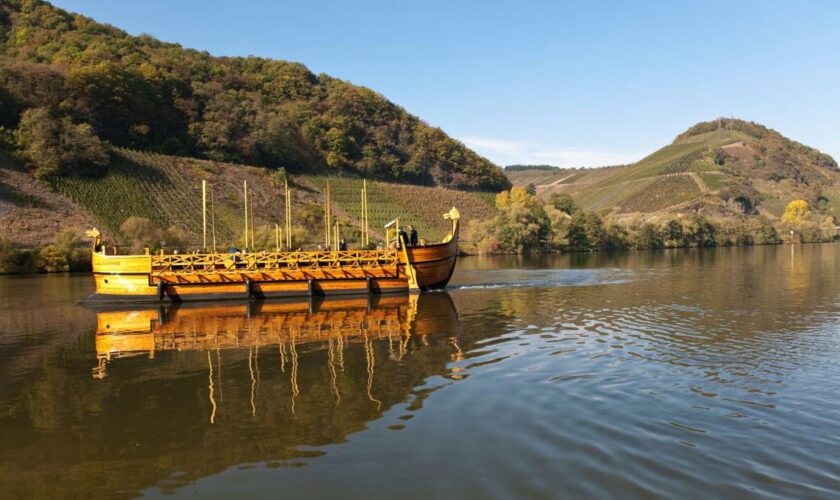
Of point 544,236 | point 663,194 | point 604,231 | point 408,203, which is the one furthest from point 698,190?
point 408,203

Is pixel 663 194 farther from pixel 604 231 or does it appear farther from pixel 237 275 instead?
pixel 237 275

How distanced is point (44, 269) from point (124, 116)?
5297 cm

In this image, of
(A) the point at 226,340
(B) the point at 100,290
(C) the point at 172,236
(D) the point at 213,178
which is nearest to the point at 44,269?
(C) the point at 172,236

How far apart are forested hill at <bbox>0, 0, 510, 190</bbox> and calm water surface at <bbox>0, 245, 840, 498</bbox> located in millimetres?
73855

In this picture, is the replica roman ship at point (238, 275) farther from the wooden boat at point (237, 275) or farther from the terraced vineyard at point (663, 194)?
the terraced vineyard at point (663, 194)

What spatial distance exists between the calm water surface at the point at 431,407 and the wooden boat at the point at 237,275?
6929mm

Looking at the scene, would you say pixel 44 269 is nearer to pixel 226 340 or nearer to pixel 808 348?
pixel 226 340

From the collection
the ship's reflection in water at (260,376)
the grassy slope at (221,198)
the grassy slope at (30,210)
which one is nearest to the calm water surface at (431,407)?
the ship's reflection in water at (260,376)

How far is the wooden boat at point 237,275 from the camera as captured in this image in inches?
1112

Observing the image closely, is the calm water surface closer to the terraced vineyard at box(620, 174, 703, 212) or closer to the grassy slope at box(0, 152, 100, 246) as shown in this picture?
the grassy slope at box(0, 152, 100, 246)

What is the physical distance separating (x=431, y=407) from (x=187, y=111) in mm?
114828

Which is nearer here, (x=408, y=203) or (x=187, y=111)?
(x=187, y=111)

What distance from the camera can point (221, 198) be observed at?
86.4 meters

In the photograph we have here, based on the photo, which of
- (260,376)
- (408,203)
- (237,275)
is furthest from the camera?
(408,203)
